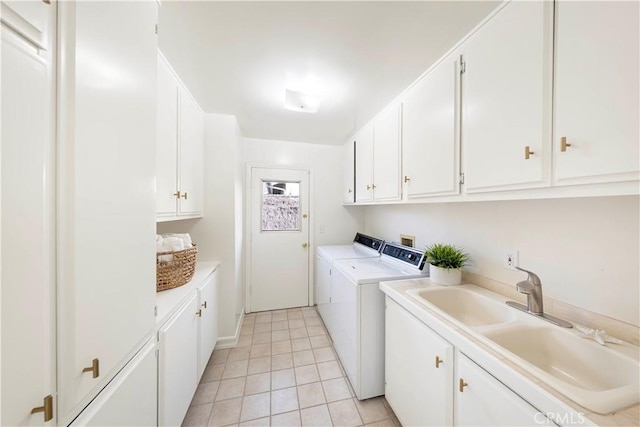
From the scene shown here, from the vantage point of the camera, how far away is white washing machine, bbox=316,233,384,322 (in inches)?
91.9

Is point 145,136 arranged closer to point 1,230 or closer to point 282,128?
point 1,230

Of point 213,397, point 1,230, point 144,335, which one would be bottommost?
point 213,397

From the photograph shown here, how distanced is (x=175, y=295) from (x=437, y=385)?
153 centimetres

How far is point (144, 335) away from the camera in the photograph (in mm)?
901

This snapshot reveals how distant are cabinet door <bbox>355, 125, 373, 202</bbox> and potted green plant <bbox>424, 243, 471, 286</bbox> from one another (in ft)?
2.85

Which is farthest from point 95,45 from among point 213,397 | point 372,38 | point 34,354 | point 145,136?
point 213,397

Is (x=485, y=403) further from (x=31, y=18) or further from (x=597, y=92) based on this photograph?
(x=31, y=18)

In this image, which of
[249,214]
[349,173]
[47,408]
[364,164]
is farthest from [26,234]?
[349,173]

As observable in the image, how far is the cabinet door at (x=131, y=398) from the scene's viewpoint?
660mm

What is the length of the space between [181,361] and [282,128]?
7.39ft

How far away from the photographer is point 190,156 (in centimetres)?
182

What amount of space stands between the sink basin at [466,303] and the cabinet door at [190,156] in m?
1.78

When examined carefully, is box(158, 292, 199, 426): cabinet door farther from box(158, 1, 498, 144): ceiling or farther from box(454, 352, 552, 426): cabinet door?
box(158, 1, 498, 144): ceiling

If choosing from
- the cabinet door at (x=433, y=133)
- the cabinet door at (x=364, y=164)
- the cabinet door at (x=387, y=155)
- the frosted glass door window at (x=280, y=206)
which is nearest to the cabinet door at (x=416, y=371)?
the cabinet door at (x=433, y=133)
